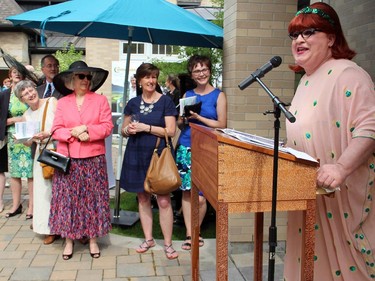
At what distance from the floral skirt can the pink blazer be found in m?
0.10

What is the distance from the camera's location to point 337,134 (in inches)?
84.6

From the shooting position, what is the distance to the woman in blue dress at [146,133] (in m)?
4.38

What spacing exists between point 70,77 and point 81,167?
92cm

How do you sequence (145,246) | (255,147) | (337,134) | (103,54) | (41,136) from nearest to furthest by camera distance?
(255,147)
(337,134)
(145,246)
(41,136)
(103,54)

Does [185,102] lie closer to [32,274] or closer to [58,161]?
[58,161]

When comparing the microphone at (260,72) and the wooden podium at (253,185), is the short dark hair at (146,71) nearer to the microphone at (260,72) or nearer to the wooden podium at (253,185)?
the microphone at (260,72)

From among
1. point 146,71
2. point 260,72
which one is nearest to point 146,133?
point 146,71

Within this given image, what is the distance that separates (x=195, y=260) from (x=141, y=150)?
1724 millimetres

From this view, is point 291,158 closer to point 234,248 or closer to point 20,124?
point 234,248

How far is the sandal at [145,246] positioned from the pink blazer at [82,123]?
1.04 m

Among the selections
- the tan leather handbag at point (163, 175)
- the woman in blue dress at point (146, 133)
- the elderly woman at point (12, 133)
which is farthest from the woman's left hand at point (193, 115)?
the elderly woman at point (12, 133)

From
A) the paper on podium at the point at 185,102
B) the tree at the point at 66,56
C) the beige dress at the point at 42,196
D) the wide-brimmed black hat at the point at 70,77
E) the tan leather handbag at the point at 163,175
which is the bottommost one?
the beige dress at the point at 42,196

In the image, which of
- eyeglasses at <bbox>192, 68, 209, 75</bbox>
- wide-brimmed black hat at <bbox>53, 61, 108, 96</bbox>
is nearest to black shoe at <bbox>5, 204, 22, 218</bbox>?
wide-brimmed black hat at <bbox>53, 61, 108, 96</bbox>

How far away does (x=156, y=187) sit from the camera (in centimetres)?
414
